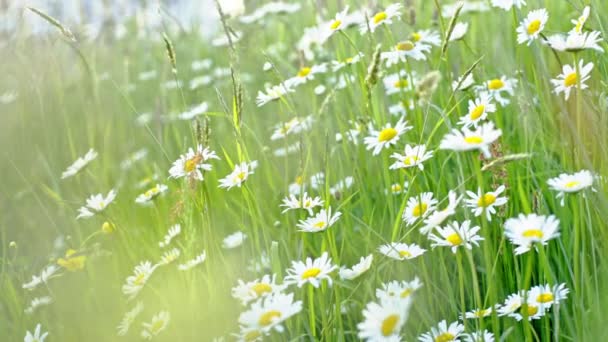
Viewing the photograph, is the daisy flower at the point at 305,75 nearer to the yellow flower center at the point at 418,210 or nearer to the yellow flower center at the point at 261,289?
the yellow flower center at the point at 418,210

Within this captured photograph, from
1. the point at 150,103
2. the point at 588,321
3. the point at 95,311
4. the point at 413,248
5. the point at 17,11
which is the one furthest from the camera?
the point at 150,103

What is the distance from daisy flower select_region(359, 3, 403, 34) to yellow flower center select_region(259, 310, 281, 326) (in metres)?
0.78

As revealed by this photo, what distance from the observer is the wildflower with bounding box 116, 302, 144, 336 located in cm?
124

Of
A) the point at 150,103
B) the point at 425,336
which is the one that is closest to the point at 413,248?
the point at 425,336

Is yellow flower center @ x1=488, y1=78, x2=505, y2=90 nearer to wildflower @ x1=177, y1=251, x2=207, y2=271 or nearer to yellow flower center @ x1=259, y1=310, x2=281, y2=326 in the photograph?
wildflower @ x1=177, y1=251, x2=207, y2=271

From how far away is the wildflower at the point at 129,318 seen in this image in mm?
1239

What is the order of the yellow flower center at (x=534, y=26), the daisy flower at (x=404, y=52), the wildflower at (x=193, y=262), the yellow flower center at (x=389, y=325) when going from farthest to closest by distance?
the daisy flower at (x=404, y=52) < the yellow flower center at (x=534, y=26) < the wildflower at (x=193, y=262) < the yellow flower center at (x=389, y=325)

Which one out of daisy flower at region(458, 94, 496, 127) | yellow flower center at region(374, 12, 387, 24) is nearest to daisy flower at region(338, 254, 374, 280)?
daisy flower at region(458, 94, 496, 127)

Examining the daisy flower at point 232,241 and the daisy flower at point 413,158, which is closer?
the daisy flower at point 413,158

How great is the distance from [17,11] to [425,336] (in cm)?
182

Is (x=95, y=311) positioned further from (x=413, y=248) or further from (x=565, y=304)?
(x=565, y=304)

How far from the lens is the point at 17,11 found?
2297 mm

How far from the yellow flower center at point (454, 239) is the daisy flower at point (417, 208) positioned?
96 mm

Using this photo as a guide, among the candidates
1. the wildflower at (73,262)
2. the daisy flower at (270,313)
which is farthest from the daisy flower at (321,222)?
the wildflower at (73,262)
